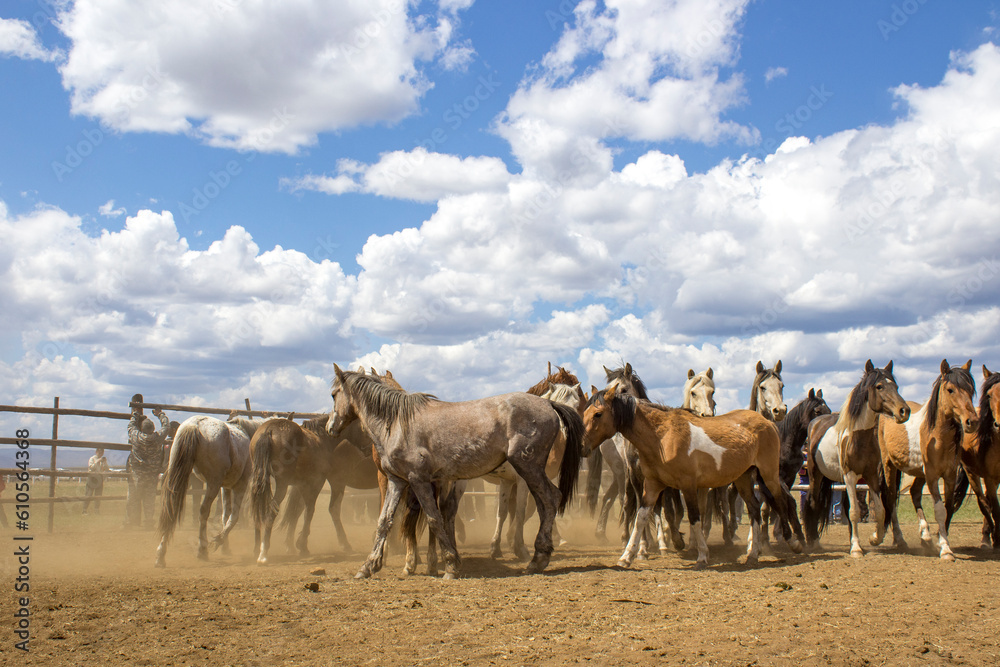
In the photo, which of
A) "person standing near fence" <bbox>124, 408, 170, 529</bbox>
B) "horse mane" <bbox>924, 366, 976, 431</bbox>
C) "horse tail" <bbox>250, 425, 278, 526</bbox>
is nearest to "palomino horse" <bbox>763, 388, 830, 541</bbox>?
"horse mane" <bbox>924, 366, 976, 431</bbox>

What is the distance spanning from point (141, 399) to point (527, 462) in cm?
1040

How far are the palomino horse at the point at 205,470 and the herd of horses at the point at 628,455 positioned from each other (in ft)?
0.06

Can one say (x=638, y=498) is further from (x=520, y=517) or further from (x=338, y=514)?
(x=338, y=514)

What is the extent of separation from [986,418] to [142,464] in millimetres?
13971

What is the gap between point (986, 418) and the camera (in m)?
8.51

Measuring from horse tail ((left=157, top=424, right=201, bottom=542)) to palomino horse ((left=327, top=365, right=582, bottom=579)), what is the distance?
3293 millimetres

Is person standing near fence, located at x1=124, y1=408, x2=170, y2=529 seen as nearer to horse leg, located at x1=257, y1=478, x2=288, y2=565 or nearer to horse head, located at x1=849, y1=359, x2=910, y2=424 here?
horse leg, located at x1=257, y1=478, x2=288, y2=565

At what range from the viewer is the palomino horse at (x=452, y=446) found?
723cm

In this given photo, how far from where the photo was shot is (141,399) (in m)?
14.3

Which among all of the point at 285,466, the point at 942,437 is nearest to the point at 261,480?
the point at 285,466

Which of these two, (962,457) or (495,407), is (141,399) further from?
(962,457)

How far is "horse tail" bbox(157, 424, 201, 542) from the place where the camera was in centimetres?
892

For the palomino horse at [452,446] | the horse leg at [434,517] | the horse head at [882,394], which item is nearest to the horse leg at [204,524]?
the palomino horse at [452,446]

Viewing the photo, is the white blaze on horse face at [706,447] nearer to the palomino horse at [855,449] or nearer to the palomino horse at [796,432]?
the palomino horse at [855,449]
